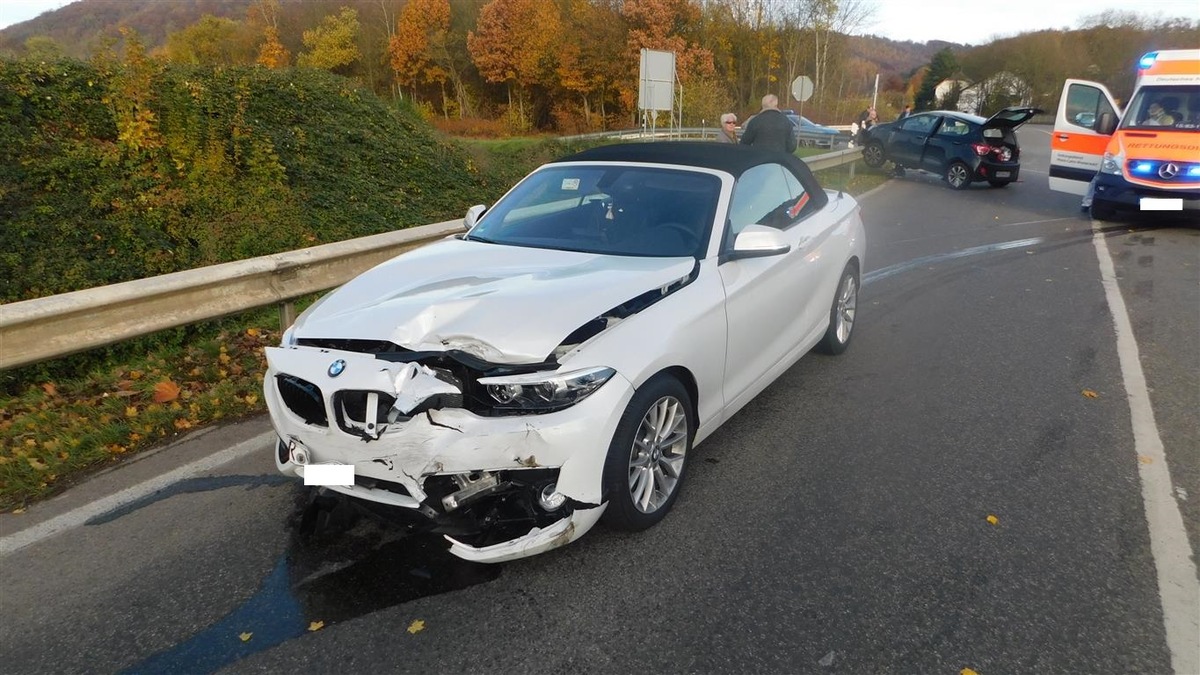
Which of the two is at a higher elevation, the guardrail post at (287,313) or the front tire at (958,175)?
the guardrail post at (287,313)

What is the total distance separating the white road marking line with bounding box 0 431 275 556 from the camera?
3.45 m

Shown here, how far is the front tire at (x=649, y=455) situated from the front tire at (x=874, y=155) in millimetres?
18084

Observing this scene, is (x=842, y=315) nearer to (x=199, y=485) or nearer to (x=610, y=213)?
(x=610, y=213)

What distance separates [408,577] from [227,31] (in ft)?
223

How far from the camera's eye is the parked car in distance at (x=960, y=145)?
16.2 meters

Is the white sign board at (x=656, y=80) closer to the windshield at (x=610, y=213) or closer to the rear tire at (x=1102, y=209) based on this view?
the rear tire at (x=1102, y=209)

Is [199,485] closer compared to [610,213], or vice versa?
[199,485]

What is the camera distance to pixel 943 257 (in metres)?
9.48

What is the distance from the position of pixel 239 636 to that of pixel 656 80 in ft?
54.6

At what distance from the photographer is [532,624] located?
277 centimetres

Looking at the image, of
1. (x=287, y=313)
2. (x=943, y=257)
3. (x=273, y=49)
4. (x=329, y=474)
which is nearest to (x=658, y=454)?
(x=329, y=474)

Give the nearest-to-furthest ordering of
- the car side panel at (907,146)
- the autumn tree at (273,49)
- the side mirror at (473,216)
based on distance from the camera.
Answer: the side mirror at (473,216), the car side panel at (907,146), the autumn tree at (273,49)

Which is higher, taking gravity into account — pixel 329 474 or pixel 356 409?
pixel 356 409

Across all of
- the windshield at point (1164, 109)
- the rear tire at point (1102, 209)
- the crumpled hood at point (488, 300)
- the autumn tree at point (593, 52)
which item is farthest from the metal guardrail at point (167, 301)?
A: the autumn tree at point (593, 52)
